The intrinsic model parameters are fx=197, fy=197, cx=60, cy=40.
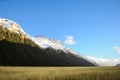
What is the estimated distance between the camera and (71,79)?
19641 millimetres

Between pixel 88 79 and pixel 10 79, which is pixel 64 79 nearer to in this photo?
pixel 88 79

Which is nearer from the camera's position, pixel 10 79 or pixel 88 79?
pixel 88 79

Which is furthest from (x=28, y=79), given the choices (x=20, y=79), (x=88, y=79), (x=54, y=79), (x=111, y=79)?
(x=111, y=79)

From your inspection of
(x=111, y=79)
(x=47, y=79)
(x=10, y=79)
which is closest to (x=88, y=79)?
(x=111, y=79)

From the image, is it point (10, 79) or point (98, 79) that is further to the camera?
point (10, 79)

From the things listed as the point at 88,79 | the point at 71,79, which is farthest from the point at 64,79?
the point at 88,79

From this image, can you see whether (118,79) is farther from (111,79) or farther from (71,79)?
(71,79)

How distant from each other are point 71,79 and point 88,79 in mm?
1719

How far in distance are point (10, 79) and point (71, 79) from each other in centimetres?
625

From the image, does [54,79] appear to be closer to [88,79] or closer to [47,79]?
[47,79]

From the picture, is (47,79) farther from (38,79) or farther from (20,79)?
(20,79)

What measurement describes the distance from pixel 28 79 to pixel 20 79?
0.79m

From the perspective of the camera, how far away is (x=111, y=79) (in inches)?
758

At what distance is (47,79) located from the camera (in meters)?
19.6
